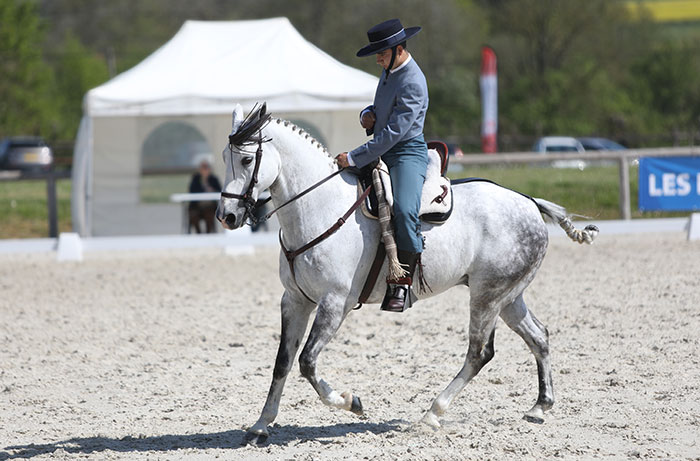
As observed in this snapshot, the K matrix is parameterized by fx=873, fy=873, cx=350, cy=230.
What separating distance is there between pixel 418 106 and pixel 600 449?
2081mm

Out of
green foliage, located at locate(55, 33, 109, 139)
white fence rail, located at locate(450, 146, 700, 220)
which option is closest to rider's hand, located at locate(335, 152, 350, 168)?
white fence rail, located at locate(450, 146, 700, 220)

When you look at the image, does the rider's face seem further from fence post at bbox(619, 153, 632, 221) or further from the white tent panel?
fence post at bbox(619, 153, 632, 221)

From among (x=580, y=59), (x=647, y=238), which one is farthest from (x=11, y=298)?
(x=580, y=59)

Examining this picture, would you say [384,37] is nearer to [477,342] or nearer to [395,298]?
[395,298]

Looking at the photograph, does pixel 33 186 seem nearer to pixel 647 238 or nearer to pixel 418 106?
pixel 647 238

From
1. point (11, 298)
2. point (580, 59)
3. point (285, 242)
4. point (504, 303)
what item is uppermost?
point (580, 59)

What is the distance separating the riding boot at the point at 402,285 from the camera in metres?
4.85

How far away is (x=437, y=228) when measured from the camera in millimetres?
5027

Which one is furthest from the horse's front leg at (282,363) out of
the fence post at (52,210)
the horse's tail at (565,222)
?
the fence post at (52,210)

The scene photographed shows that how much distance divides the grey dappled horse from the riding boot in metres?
0.10

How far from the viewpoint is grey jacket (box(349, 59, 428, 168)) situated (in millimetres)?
4785

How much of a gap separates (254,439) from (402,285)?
118 cm

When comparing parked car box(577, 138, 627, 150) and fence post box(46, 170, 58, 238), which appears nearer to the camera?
fence post box(46, 170, 58, 238)

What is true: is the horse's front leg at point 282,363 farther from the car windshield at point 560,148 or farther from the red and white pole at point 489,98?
the car windshield at point 560,148
